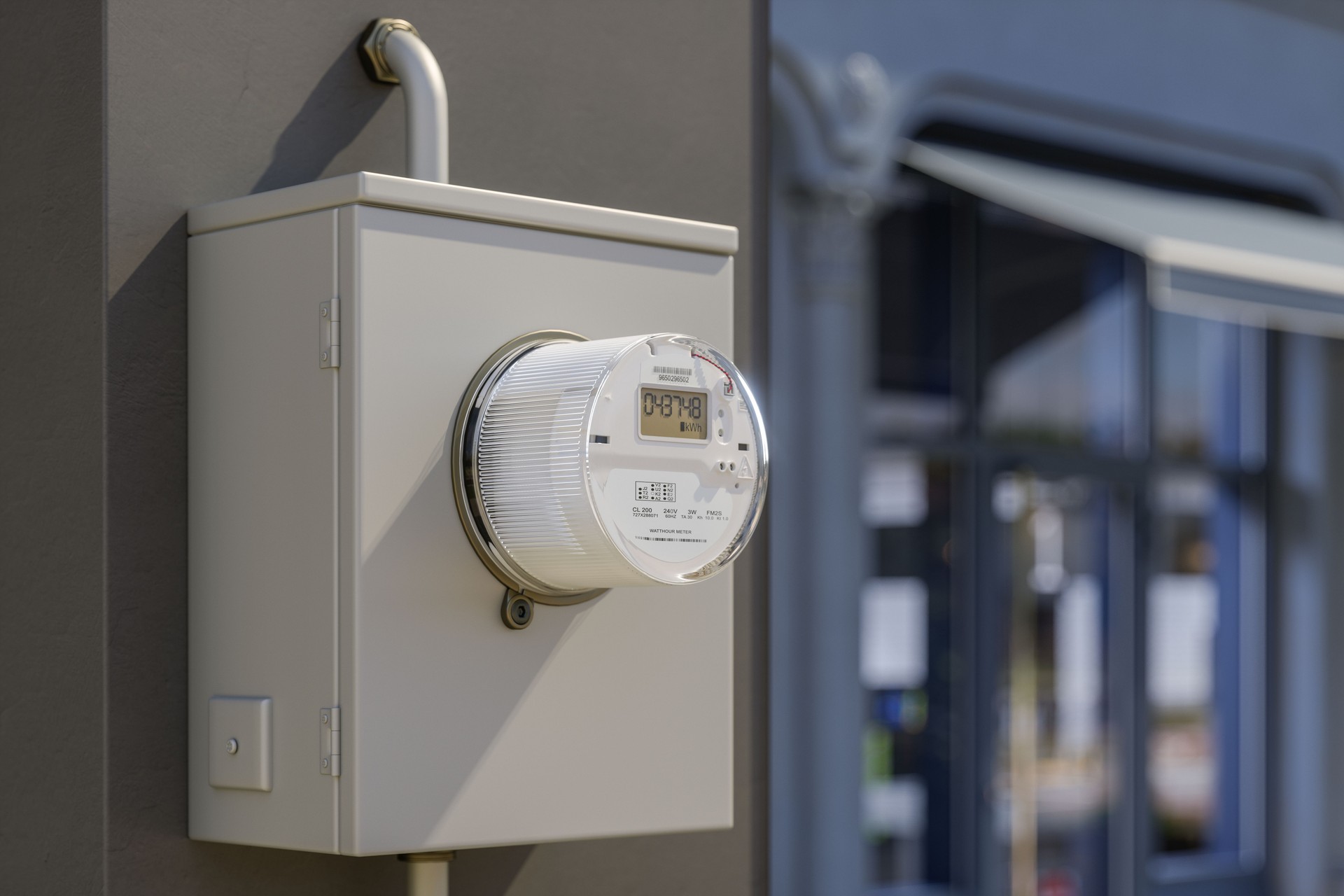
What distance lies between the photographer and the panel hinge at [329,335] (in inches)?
44.1

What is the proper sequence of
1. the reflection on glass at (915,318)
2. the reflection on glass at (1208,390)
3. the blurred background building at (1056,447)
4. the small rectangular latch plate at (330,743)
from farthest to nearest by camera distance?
the reflection on glass at (1208,390) → the reflection on glass at (915,318) → the blurred background building at (1056,447) → the small rectangular latch plate at (330,743)

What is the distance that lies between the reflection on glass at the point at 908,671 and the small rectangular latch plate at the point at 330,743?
5055 mm

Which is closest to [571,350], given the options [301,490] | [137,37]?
[301,490]

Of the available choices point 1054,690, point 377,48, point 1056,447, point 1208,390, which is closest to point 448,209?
point 377,48

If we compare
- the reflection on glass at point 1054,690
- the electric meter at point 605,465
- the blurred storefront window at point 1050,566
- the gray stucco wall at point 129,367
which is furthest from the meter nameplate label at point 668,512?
the reflection on glass at point 1054,690

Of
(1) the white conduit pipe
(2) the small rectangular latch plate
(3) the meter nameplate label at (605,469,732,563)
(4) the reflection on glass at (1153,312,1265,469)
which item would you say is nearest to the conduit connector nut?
(1) the white conduit pipe

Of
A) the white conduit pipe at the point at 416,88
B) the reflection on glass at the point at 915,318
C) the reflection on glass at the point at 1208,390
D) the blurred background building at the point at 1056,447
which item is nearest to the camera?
the white conduit pipe at the point at 416,88

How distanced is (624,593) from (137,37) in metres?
0.54

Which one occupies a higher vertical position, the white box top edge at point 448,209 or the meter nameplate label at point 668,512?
the white box top edge at point 448,209

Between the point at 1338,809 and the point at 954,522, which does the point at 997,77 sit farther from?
the point at 1338,809

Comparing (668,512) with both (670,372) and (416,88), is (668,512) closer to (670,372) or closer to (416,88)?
(670,372)

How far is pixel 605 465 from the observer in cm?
112

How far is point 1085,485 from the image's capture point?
21.8 feet

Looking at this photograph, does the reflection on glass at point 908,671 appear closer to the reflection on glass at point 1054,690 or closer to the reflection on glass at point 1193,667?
the reflection on glass at point 1054,690
